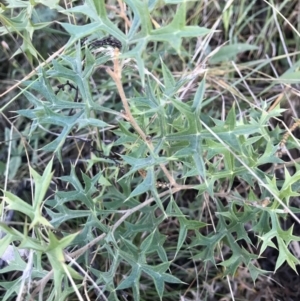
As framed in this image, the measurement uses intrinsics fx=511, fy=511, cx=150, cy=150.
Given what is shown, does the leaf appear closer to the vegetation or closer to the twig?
the vegetation

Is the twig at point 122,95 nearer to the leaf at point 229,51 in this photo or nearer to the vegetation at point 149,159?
the vegetation at point 149,159

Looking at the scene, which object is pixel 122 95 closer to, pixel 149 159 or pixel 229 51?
pixel 149 159

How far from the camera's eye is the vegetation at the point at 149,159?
0.89 m

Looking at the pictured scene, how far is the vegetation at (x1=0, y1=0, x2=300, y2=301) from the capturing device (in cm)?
89

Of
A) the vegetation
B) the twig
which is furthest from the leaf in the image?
the twig

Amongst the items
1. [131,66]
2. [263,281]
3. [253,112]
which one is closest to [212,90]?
[253,112]

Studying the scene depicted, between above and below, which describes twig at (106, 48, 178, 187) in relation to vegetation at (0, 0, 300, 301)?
above

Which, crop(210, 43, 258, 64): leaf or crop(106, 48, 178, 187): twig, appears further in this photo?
crop(210, 43, 258, 64): leaf

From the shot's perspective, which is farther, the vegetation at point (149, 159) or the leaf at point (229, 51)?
the leaf at point (229, 51)

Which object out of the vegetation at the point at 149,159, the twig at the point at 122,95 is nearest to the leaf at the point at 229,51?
the vegetation at the point at 149,159

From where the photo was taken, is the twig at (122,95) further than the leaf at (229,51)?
No

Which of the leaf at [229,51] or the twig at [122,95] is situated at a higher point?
the twig at [122,95]

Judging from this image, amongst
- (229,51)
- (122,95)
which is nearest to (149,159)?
(122,95)

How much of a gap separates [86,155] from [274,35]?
768 millimetres
